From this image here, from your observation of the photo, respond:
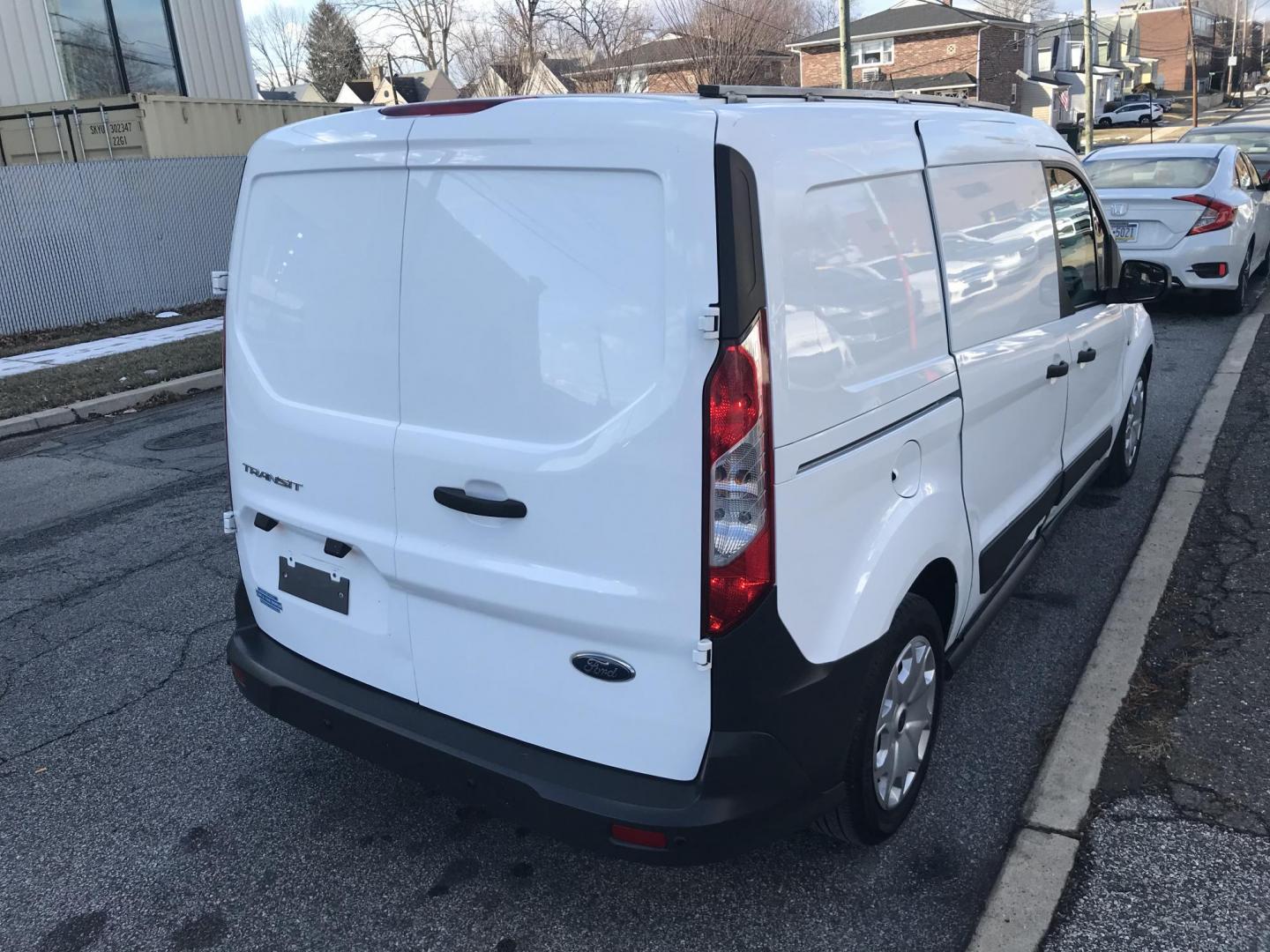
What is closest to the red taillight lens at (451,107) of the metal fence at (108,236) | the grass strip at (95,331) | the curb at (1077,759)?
the curb at (1077,759)

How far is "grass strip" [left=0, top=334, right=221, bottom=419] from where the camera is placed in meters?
9.19

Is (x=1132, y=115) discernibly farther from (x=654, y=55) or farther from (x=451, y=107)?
(x=451, y=107)

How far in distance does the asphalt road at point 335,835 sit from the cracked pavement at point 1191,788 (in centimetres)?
25

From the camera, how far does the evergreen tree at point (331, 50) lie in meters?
66.2

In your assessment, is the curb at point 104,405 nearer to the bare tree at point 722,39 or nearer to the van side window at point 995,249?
the van side window at point 995,249

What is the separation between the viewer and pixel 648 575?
2236mm

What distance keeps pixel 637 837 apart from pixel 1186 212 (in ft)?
32.1

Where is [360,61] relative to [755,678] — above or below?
above

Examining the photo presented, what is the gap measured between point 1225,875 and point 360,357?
2.67 metres

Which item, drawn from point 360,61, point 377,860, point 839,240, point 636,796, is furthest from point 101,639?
point 360,61

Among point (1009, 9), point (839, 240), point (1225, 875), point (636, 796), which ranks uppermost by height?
point (1009, 9)

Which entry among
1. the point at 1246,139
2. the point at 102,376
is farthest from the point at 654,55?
the point at 102,376

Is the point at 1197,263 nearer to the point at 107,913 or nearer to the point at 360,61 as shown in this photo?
the point at 107,913

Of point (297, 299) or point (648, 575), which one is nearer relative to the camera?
point (648, 575)
